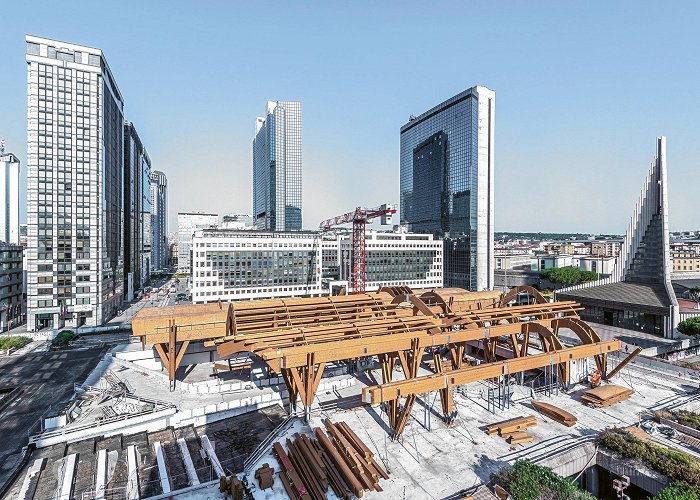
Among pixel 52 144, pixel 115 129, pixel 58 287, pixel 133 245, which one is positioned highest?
pixel 115 129

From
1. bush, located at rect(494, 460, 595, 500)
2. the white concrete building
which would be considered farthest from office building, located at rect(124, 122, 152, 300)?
bush, located at rect(494, 460, 595, 500)

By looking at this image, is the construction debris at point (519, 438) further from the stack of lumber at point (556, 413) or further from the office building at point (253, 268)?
the office building at point (253, 268)

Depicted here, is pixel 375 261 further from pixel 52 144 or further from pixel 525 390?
pixel 52 144

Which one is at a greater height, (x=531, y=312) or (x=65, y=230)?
(x=65, y=230)

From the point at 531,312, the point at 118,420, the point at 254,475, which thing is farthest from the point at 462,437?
the point at 118,420

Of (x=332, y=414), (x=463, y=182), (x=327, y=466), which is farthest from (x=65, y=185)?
(x=463, y=182)

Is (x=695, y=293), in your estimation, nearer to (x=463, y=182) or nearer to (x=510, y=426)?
(x=463, y=182)

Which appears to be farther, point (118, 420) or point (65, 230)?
point (65, 230)
